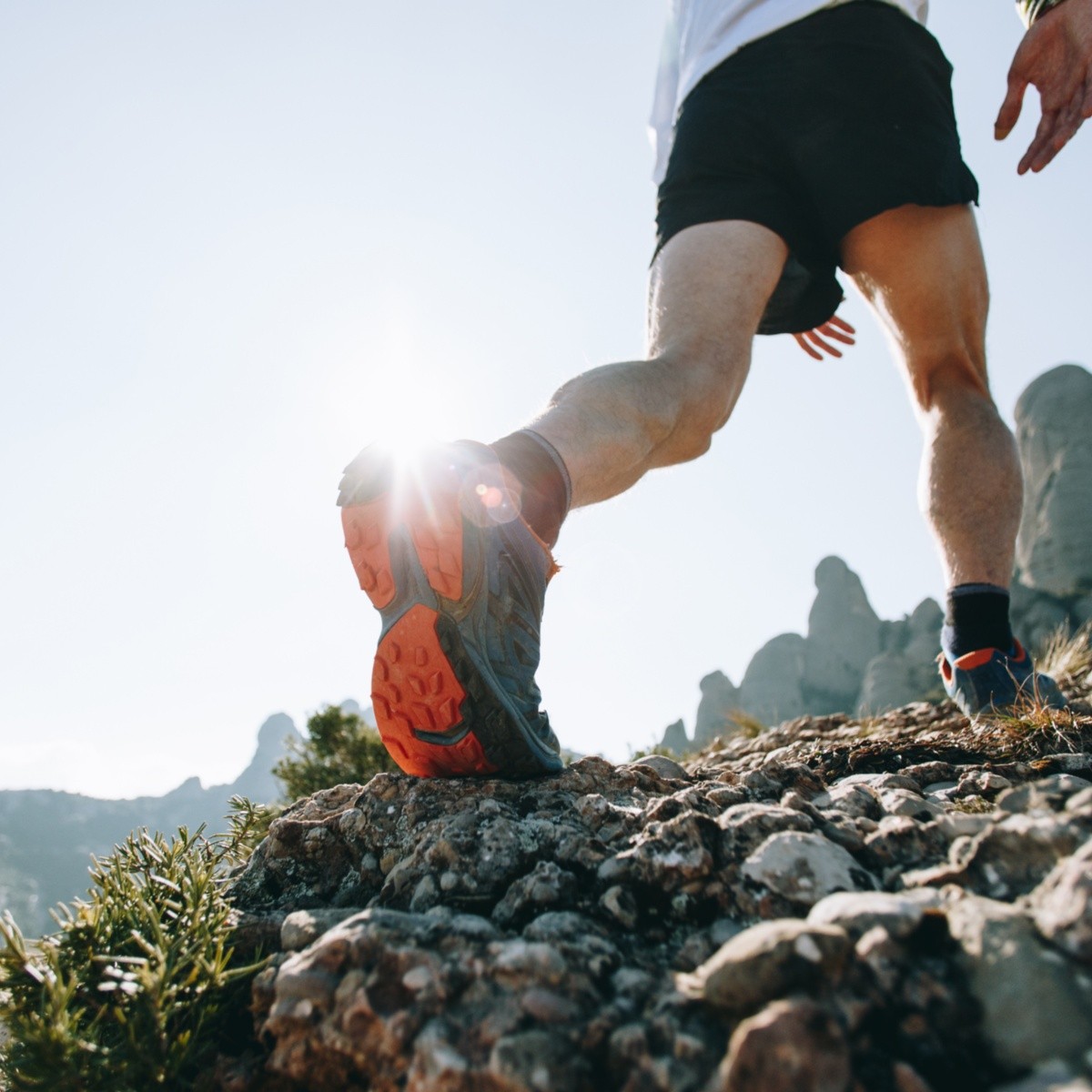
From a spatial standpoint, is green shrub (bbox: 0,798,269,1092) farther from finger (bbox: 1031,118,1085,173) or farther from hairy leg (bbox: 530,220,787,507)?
finger (bbox: 1031,118,1085,173)

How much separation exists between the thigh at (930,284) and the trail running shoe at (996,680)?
840mm

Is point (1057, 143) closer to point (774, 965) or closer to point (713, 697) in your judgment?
point (774, 965)

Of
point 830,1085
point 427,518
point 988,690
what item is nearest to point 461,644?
point 427,518

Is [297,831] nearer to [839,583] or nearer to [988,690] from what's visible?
[988,690]

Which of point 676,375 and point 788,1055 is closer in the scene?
point 788,1055

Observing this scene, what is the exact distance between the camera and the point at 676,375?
1.98m

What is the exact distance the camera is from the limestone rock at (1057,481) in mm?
34719

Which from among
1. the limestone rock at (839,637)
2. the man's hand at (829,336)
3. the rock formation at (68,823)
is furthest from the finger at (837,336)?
the rock formation at (68,823)

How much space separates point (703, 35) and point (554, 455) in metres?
1.98

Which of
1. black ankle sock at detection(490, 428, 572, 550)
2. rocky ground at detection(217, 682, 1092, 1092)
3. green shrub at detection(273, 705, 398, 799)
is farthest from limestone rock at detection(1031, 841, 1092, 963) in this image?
green shrub at detection(273, 705, 398, 799)

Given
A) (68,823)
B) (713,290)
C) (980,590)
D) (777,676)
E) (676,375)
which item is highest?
(713,290)

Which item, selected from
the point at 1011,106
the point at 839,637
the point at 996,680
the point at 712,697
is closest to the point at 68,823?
the point at 712,697

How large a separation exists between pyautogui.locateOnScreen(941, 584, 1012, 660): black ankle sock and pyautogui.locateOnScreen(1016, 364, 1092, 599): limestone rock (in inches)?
1499

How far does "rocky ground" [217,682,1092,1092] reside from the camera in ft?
1.98
